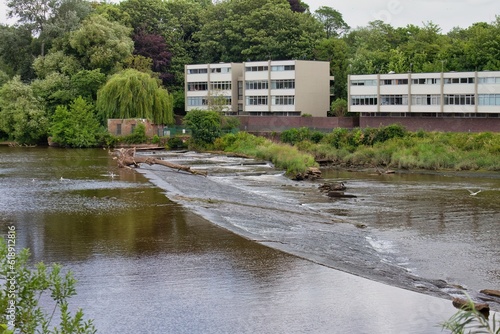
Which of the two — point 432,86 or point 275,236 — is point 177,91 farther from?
point 275,236

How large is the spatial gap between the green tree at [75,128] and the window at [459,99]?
125ft

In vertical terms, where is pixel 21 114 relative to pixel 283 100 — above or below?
below

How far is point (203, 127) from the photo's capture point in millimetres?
78312

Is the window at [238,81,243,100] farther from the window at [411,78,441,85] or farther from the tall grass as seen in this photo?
the window at [411,78,441,85]

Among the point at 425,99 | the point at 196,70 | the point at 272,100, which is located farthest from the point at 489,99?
the point at 196,70

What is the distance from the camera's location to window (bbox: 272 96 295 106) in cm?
9388

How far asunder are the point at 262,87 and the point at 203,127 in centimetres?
1983

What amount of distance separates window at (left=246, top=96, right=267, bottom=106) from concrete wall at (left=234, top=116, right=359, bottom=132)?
4203mm

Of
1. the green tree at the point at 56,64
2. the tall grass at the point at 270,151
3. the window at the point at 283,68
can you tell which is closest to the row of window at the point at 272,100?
the window at the point at 283,68

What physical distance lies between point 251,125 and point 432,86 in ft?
75.1

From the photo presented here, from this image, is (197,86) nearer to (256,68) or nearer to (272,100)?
(256,68)

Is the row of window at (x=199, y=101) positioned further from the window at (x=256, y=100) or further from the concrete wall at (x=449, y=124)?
the concrete wall at (x=449, y=124)

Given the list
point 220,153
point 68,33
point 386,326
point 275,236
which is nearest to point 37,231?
point 275,236

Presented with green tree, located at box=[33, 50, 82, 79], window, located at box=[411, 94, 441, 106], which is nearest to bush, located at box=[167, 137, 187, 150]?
green tree, located at box=[33, 50, 82, 79]
